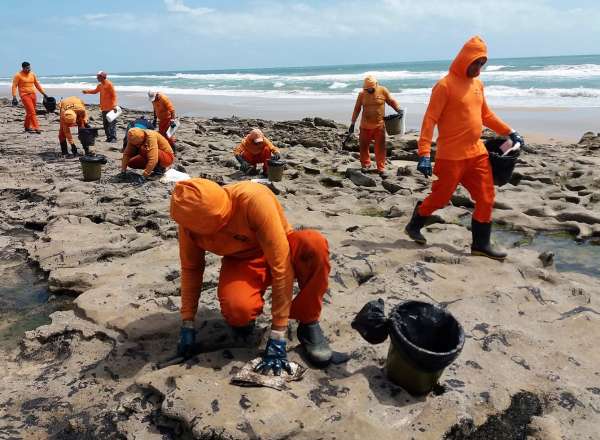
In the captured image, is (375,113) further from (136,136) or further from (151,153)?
(136,136)

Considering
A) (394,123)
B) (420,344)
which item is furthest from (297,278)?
(394,123)

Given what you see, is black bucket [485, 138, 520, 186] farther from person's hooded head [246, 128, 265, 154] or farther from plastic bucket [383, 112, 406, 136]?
person's hooded head [246, 128, 265, 154]

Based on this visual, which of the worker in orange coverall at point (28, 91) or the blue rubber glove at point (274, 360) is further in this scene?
the worker in orange coverall at point (28, 91)

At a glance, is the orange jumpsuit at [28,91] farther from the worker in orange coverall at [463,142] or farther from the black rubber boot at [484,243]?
the black rubber boot at [484,243]

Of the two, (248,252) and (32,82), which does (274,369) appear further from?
(32,82)

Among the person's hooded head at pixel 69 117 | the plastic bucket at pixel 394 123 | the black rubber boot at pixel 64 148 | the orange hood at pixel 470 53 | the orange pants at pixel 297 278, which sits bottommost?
the orange pants at pixel 297 278

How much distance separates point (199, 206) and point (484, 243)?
2449 mm

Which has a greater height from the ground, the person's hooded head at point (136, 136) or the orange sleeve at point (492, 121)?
the orange sleeve at point (492, 121)

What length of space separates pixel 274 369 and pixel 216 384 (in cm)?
26

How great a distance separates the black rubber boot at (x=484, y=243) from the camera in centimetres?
361

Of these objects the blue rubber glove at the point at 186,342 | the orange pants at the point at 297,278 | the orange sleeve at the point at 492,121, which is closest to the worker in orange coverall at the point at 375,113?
the orange sleeve at the point at 492,121

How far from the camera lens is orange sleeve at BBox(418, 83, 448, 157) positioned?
139 inches

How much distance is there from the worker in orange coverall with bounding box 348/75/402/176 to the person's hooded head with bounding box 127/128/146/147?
2915 mm

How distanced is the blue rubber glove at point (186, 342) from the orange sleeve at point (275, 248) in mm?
447
